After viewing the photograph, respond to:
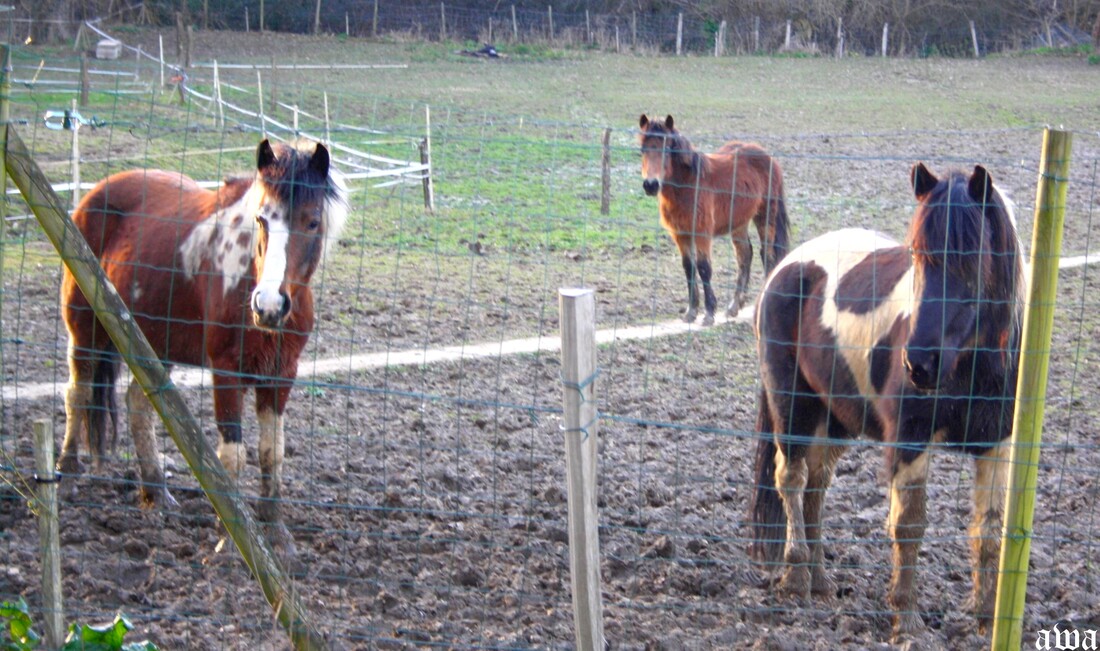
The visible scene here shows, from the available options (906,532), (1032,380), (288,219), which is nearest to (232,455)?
(288,219)

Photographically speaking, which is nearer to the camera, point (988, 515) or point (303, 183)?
point (988, 515)

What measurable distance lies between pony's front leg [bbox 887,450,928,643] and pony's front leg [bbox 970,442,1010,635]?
194 mm

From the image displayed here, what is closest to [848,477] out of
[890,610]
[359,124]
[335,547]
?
[890,610]

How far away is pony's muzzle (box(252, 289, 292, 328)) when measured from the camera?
3906 mm

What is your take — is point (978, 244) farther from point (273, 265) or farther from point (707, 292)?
point (707, 292)

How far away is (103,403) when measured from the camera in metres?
5.08

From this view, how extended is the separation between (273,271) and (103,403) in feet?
5.68

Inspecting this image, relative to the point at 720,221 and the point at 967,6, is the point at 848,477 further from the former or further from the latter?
the point at 967,6

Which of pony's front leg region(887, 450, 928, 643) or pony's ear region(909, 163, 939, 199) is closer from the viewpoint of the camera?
pony's ear region(909, 163, 939, 199)

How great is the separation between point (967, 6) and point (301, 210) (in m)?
35.1

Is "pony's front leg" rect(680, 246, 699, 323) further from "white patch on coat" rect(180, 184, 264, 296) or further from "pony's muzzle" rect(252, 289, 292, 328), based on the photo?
"pony's muzzle" rect(252, 289, 292, 328)

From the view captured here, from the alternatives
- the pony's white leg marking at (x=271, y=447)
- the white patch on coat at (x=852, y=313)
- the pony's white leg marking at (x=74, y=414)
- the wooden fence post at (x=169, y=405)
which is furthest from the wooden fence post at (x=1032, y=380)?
the pony's white leg marking at (x=74, y=414)

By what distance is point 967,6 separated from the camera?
3403cm

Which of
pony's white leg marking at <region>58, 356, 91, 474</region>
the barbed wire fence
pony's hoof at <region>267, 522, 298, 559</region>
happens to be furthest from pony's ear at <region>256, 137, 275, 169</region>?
pony's white leg marking at <region>58, 356, 91, 474</region>
